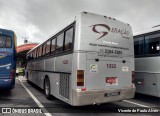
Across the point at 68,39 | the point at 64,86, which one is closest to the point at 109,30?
the point at 68,39

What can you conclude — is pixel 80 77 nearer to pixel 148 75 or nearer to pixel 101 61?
pixel 101 61

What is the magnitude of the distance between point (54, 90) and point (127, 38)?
346 cm

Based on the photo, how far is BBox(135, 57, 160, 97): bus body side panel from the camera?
6.98 meters

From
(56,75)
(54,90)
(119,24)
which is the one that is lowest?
(54,90)

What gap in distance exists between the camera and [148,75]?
292 inches

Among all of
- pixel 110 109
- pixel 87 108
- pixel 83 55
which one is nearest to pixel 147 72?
pixel 110 109

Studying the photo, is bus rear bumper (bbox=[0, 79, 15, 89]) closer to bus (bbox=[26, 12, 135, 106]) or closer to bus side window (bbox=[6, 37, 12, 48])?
bus side window (bbox=[6, 37, 12, 48])

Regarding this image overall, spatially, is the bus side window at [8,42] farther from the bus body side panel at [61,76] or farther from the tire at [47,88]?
the tire at [47,88]

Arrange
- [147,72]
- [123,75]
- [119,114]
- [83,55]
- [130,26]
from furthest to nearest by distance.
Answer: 1. [147,72]
2. [130,26]
3. [123,75]
4. [119,114]
5. [83,55]

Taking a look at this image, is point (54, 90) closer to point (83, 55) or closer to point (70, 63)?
point (70, 63)

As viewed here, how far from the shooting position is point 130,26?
672cm

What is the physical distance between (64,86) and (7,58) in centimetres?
362

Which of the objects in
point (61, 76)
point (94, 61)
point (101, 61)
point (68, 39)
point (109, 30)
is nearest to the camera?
point (94, 61)

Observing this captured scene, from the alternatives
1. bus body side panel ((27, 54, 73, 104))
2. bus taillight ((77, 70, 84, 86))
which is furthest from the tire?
bus taillight ((77, 70, 84, 86))
